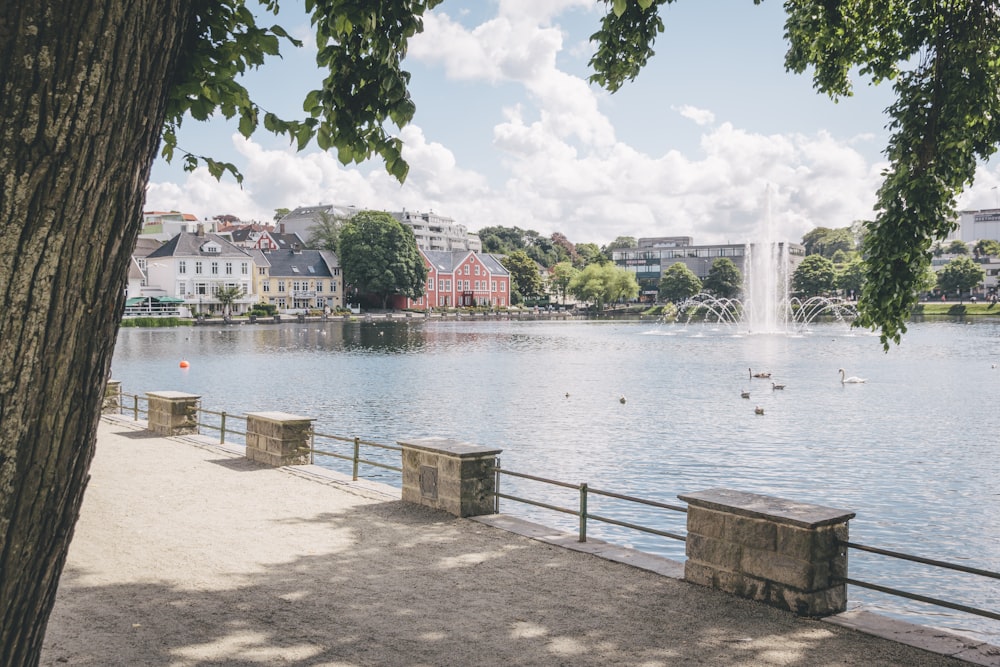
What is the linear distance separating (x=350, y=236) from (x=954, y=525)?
10411 centimetres

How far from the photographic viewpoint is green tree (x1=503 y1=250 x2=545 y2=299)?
15538cm

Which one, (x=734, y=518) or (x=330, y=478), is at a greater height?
(x=734, y=518)

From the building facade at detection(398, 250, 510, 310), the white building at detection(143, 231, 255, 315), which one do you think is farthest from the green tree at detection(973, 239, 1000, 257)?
the white building at detection(143, 231, 255, 315)

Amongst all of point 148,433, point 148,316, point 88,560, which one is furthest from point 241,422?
point 148,316

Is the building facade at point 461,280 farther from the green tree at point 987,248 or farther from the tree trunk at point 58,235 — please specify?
the tree trunk at point 58,235

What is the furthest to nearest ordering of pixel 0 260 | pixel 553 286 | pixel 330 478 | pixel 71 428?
1. pixel 553 286
2. pixel 330 478
3. pixel 71 428
4. pixel 0 260

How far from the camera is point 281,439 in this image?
1498 centimetres

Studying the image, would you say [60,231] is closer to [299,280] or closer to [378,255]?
[378,255]

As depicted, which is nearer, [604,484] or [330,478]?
[330,478]

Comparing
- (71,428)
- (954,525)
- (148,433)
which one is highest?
(71,428)

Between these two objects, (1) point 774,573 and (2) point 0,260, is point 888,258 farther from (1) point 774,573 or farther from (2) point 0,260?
(2) point 0,260

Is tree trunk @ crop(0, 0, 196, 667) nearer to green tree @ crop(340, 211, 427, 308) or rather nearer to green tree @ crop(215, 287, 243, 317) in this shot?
green tree @ crop(215, 287, 243, 317)

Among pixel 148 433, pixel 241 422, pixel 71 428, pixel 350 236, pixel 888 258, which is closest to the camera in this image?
pixel 71 428

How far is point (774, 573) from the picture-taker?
766 centimetres
